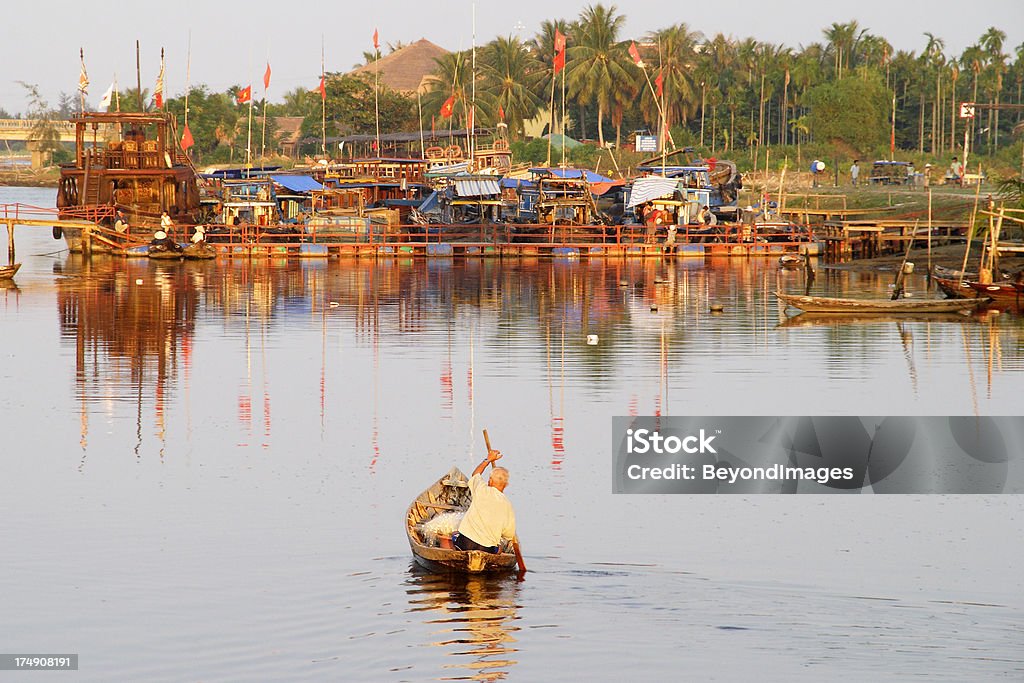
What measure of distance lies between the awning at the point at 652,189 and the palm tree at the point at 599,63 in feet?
142

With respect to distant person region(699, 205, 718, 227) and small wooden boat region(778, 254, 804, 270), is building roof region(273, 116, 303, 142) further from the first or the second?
small wooden boat region(778, 254, 804, 270)

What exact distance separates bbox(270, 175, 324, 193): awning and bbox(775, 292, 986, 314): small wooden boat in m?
38.2

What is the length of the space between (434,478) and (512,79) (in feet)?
334

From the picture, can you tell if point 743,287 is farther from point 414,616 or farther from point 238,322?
point 414,616

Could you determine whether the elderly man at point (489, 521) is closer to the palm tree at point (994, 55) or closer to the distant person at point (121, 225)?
the distant person at point (121, 225)

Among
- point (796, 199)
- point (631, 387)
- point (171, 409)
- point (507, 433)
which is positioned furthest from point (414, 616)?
point (796, 199)

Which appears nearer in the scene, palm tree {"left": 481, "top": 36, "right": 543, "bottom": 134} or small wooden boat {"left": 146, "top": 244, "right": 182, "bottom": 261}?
small wooden boat {"left": 146, "top": 244, "right": 182, "bottom": 261}

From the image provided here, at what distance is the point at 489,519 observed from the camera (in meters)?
16.2

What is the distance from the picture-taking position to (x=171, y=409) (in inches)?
1067

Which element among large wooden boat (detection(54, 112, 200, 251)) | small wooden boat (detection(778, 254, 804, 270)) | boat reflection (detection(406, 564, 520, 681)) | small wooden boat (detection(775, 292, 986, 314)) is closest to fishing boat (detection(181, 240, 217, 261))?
large wooden boat (detection(54, 112, 200, 251))

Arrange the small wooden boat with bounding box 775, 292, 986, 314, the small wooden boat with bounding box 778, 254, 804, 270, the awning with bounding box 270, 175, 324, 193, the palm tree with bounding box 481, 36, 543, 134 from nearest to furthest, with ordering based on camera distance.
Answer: the small wooden boat with bounding box 775, 292, 986, 314 < the small wooden boat with bounding box 778, 254, 804, 270 < the awning with bounding box 270, 175, 324, 193 < the palm tree with bounding box 481, 36, 543, 134

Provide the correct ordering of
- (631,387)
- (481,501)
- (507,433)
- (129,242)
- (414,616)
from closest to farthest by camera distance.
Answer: (414,616), (481,501), (507,433), (631,387), (129,242)

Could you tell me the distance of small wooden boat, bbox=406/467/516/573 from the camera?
16.2 meters

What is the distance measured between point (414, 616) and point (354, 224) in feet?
186
